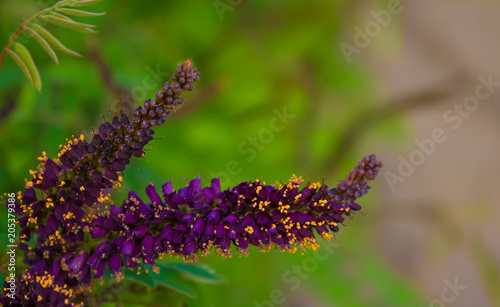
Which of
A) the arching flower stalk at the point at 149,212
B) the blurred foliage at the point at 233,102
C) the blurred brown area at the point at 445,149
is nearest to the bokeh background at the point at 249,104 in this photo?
the blurred foliage at the point at 233,102

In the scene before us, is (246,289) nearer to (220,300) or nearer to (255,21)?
(220,300)

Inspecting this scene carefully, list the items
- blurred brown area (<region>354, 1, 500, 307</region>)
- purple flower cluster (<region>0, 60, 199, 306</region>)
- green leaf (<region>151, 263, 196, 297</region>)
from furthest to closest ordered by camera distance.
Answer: blurred brown area (<region>354, 1, 500, 307</region>), green leaf (<region>151, 263, 196, 297</region>), purple flower cluster (<region>0, 60, 199, 306</region>)

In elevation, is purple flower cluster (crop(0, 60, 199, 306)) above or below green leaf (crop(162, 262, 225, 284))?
above

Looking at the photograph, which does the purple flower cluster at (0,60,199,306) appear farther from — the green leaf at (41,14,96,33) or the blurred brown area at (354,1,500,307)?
the blurred brown area at (354,1,500,307)

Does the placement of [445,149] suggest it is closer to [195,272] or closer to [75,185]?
[195,272]

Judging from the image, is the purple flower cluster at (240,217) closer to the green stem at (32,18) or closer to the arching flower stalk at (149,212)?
the arching flower stalk at (149,212)

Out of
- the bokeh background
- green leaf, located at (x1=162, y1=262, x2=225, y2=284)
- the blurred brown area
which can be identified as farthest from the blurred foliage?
the blurred brown area
